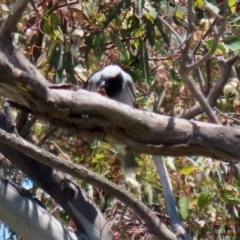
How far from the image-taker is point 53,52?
3.33m

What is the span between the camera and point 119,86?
381 cm

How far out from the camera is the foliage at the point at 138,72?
10.7ft

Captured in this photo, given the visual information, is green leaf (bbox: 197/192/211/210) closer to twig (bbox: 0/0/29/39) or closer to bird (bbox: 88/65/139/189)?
bird (bbox: 88/65/139/189)

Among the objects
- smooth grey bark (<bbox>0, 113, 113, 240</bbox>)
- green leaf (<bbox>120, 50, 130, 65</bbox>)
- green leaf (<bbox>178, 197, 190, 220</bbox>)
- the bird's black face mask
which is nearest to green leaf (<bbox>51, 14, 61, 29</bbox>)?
green leaf (<bbox>120, 50, 130, 65</bbox>)

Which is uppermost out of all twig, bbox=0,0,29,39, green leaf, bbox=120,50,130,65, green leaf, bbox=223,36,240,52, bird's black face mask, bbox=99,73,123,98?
twig, bbox=0,0,29,39

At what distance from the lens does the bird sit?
343 cm

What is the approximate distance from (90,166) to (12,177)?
17.1 inches

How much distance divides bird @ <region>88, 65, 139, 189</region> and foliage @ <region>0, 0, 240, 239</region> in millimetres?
43

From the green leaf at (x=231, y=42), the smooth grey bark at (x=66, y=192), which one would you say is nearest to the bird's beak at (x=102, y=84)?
the green leaf at (x=231, y=42)

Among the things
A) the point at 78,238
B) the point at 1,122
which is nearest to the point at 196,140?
the point at 78,238

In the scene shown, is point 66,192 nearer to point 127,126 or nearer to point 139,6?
point 127,126

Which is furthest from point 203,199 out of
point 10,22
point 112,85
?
point 10,22

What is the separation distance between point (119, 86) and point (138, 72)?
23 cm

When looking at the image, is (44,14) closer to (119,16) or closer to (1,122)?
(119,16)
